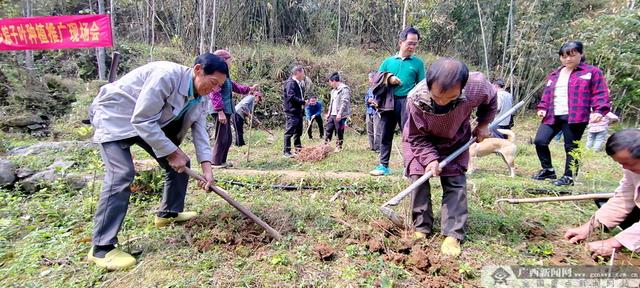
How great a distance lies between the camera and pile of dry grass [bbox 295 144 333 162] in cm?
570

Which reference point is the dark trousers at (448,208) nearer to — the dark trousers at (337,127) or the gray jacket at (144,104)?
the gray jacket at (144,104)

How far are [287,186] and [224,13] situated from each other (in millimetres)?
9966

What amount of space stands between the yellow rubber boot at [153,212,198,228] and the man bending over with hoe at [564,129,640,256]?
9.87 ft

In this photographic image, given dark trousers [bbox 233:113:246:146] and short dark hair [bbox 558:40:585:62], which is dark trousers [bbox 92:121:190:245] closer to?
short dark hair [bbox 558:40:585:62]

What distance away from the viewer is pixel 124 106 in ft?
7.63

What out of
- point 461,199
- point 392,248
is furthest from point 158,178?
point 461,199

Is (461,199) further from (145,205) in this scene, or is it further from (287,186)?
(145,205)

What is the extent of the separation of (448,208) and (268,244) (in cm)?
134

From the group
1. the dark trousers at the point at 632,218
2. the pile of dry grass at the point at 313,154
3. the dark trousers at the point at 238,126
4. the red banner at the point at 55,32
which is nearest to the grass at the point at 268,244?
the dark trousers at the point at 632,218

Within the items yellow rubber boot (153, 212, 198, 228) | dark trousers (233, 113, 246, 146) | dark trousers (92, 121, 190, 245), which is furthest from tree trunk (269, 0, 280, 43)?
dark trousers (92, 121, 190, 245)

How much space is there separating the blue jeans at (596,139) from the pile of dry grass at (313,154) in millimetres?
4716

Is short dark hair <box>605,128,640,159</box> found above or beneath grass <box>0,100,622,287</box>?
above

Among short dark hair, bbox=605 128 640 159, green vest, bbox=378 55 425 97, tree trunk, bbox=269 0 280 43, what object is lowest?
short dark hair, bbox=605 128 640 159

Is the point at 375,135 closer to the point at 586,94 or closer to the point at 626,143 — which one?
the point at 586,94
